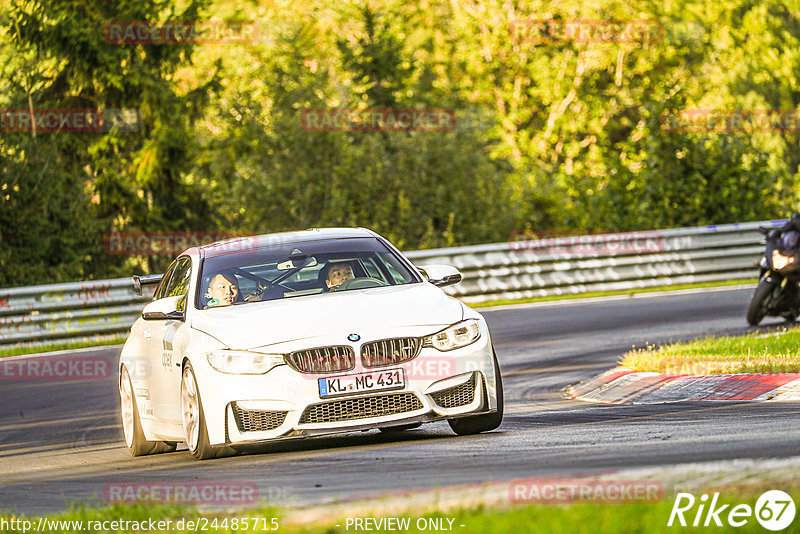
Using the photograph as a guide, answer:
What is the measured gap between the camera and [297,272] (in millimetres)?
10148

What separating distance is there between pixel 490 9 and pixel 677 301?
26.4 m

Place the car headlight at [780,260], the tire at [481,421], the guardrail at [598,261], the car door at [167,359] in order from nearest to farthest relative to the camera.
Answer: the tire at [481,421]
the car door at [167,359]
the car headlight at [780,260]
the guardrail at [598,261]

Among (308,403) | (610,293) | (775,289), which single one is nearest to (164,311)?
(308,403)

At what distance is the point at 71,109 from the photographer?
3097 cm

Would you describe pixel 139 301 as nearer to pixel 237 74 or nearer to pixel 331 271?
pixel 331 271

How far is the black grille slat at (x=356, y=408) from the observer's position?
870 centimetres

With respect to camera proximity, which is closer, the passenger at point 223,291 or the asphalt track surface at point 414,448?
the asphalt track surface at point 414,448

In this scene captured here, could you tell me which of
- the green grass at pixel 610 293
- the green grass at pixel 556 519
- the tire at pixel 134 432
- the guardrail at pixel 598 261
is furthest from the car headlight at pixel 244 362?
the green grass at pixel 610 293

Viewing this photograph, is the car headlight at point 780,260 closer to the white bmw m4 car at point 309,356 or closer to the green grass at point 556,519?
the white bmw m4 car at point 309,356

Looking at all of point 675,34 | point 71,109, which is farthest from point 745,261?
point 675,34

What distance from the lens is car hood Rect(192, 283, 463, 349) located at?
8.82m

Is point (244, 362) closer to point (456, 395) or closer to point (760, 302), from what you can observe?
point (456, 395)

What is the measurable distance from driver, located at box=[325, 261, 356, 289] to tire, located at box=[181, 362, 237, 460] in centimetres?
135

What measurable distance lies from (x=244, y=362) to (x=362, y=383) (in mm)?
774
